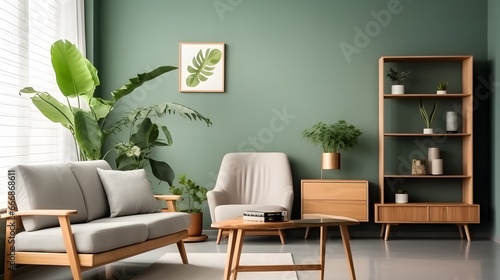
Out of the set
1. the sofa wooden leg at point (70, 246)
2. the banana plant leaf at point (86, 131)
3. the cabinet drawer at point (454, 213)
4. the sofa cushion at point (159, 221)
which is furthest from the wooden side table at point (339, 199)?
the sofa wooden leg at point (70, 246)

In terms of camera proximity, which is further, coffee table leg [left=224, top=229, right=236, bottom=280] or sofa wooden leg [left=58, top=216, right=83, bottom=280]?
coffee table leg [left=224, top=229, right=236, bottom=280]

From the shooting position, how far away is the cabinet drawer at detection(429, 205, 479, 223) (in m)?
6.41

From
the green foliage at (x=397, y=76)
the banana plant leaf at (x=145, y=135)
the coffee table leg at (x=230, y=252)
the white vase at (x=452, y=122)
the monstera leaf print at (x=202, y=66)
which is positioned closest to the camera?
the coffee table leg at (x=230, y=252)

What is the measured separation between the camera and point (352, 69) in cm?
699

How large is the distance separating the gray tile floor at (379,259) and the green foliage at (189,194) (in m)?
0.43

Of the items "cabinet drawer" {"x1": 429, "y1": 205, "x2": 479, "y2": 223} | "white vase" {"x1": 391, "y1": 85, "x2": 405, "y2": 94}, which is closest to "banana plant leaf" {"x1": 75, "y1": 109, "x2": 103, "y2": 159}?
"white vase" {"x1": 391, "y1": 85, "x2": 405, "y2": 94}

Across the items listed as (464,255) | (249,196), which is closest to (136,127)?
(249,196)

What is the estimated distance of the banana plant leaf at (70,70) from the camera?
5.36 m

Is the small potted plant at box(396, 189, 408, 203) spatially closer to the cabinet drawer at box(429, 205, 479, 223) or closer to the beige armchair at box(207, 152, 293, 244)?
the cabinet drawer at box(429, 205, 479, 223)

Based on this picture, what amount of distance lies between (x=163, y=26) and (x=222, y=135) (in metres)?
1.41

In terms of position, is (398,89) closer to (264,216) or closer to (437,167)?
(437,167)

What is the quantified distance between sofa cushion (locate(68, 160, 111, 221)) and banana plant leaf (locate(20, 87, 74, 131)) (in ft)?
2.29

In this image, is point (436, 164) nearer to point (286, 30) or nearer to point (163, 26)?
point (286, 30)

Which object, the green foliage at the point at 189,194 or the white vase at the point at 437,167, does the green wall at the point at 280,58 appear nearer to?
the green foliage at the point at 189,194
